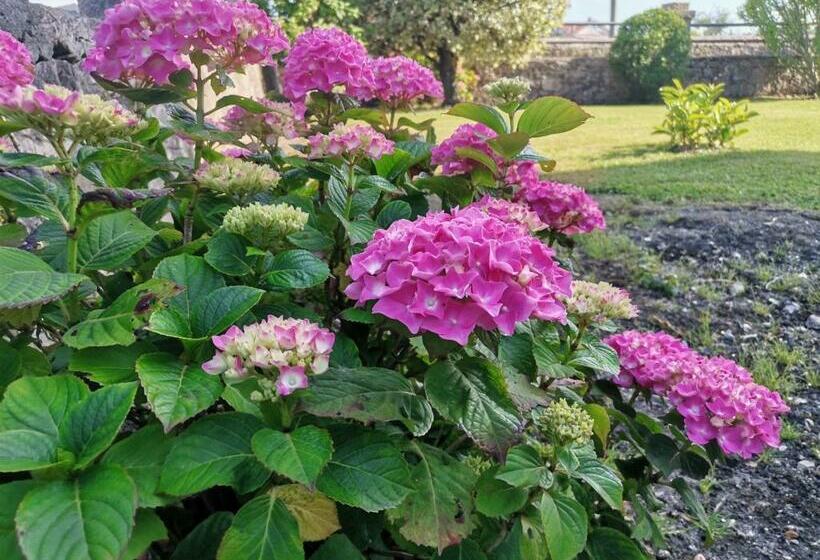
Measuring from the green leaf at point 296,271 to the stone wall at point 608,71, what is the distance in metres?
13.8

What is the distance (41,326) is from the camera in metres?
0.98

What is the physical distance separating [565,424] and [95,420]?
0.58 metres

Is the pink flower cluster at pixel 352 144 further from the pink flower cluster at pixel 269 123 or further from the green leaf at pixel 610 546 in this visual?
the green leaf at pixel 610 546

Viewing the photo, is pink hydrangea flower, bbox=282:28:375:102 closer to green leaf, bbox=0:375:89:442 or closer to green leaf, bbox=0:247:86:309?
green leaf, bbox=0:247:86:309

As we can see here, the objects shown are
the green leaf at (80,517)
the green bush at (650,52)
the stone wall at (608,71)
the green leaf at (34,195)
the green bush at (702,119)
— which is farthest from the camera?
the stone wall at (608,71)

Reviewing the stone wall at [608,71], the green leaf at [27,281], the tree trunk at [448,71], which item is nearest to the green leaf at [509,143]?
the green leaf at [27,281]

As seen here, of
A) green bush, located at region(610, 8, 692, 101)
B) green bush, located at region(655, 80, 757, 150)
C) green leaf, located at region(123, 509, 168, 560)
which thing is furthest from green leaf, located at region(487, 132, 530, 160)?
green bush, located at region(610, 8, 692, 101)

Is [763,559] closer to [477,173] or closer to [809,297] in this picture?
[477,173]

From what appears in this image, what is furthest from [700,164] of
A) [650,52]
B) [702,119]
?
[650,52]

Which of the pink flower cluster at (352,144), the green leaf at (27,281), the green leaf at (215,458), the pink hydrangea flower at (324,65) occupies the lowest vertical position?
the green leaf at (215,458)

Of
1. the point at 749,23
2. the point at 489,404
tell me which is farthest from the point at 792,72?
the point at 489,404

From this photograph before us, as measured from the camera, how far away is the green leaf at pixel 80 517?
23.5 inches

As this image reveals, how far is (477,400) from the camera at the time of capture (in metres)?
0.90

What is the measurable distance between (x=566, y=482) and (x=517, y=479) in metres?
0.17
